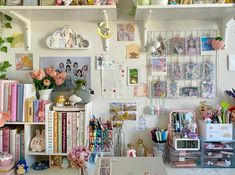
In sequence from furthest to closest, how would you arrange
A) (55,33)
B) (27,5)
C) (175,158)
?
(55,33) → (175,158) → (27,5)

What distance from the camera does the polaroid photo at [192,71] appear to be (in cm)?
155

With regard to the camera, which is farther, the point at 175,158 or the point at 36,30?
the point at 36,30

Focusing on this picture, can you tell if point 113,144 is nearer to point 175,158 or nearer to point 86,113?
point 86,113

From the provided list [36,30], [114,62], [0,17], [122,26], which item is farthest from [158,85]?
[0,17]

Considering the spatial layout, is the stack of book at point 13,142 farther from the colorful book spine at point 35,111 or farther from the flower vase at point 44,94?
the flower vase at point 44,94

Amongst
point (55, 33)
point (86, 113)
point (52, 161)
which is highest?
point (55, 33)

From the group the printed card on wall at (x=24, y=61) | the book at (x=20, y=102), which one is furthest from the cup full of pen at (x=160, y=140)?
the printed card on wall at (x=24, y=61)

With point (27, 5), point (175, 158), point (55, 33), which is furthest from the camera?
point (55, 33)

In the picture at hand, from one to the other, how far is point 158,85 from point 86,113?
488 mm

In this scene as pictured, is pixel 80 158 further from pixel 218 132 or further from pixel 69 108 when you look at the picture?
pixel 218 132

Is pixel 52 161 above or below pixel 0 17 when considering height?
below

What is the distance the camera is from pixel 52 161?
4.70 feet

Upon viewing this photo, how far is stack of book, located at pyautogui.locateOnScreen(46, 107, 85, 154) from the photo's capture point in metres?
1.36

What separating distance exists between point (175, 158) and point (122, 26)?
2.77 ft
